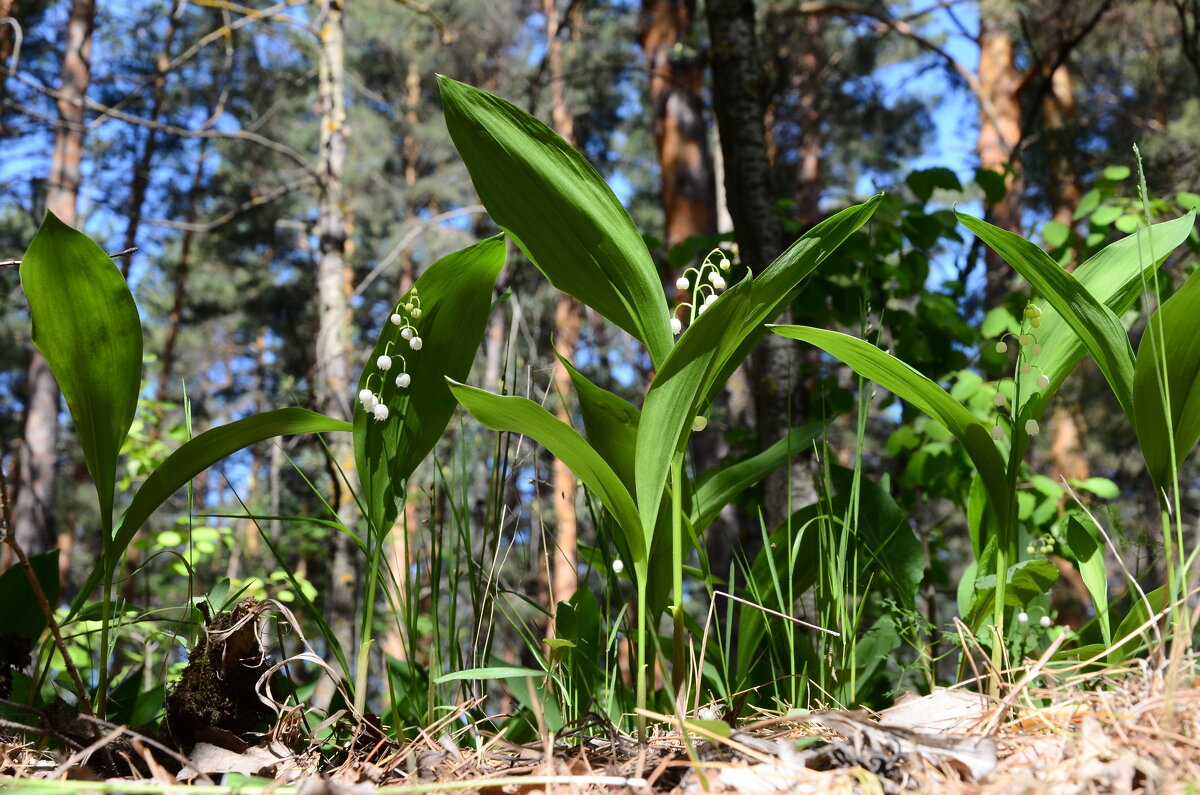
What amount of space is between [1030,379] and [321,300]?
3439 millimetres

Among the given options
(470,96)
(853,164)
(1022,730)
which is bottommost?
(1022,730)

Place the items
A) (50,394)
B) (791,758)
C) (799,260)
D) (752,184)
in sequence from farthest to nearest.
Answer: (50,394) < (752,184) < (799,260) < (791,758)

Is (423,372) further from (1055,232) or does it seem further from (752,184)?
(1055,232)

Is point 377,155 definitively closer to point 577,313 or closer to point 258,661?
point 577,313

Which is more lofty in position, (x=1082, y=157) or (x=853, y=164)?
(x=853, y=164)

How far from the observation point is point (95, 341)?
33.8 inches

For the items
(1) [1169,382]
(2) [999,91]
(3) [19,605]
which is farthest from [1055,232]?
(2) [999,91]

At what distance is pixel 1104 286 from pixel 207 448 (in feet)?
3.24

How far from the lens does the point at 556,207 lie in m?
0.76

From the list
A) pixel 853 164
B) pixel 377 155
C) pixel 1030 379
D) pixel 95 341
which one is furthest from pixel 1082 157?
pixel 377 155

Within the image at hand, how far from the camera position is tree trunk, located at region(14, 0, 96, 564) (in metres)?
6.79

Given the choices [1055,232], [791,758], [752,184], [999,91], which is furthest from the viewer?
[999,91]

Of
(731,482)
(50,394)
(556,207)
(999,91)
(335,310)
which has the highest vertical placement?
(999,91)

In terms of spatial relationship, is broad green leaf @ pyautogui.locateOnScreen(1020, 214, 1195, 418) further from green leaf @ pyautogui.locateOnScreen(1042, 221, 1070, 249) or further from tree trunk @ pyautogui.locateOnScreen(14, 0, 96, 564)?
tree trunk @ pyautogui.locateOnScreen(14, 0, 96, 564)
